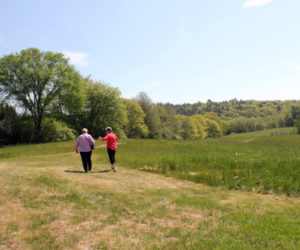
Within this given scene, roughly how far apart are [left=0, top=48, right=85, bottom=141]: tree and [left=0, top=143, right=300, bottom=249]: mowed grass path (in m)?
40.2

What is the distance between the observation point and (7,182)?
31.7 feet

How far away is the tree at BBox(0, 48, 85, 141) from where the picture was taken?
147ft

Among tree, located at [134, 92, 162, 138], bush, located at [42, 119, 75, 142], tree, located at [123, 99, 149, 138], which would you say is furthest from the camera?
tree, located at [134, 92, 162, 138]

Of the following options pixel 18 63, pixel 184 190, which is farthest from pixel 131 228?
pixel 18 63

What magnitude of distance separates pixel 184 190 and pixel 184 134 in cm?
10941

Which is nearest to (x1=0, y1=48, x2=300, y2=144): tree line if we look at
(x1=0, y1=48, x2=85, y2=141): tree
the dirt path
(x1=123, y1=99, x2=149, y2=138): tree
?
(x1=0, y1=48, x2=85, y2=141): tree

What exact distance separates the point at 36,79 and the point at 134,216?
46.0m

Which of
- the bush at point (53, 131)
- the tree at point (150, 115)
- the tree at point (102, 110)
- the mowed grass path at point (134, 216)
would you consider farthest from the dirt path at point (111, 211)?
the tree at point (150, 115)

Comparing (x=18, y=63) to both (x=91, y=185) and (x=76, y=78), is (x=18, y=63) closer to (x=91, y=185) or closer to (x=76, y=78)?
(x=76, y=78)

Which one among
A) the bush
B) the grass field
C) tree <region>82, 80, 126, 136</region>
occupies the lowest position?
the grass field

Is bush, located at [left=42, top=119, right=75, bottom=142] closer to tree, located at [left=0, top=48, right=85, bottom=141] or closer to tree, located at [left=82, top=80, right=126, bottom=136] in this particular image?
tree, located at [left=0, top=48, right=85, bottom=141]

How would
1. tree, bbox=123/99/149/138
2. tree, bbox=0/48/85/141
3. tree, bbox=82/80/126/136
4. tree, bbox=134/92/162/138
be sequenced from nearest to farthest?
tree, bbox=0/48/85/141 → tree, bbox=82/80/126/136 → tree, bbox=123/99/149/138 → tree, bbox=134/92/162/138

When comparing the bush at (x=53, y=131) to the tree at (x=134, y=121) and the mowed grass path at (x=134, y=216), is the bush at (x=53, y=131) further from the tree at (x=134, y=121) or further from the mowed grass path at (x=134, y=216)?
the mowed grass path at (x=134, y=216)

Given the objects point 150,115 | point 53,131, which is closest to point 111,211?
point 53,131
